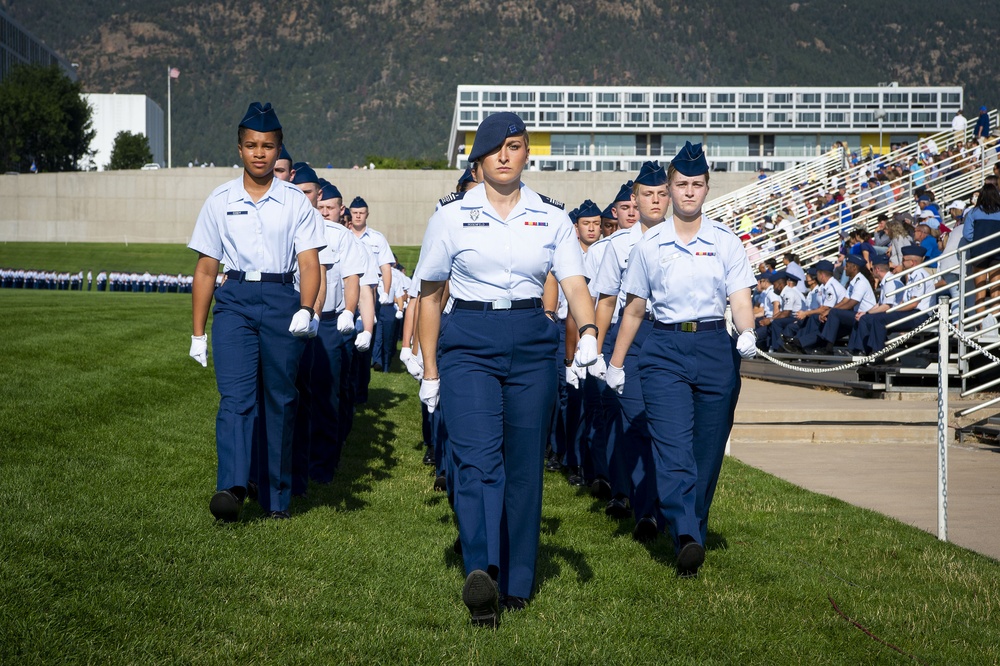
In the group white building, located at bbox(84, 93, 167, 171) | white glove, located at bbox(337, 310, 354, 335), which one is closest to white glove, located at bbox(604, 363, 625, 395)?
white glove, located at bbox(337, 310, 354, 335)

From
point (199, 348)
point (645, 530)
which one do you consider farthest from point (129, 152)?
point (645, 530)

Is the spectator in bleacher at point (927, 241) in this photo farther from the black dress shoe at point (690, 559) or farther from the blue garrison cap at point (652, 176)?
the black dress shoe at point (690, 559)

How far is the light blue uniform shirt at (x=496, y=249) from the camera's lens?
5523 millimetres

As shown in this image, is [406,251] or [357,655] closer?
[357,655]

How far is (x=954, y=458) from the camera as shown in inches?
415

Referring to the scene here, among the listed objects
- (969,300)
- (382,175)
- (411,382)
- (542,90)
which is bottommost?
(411,382)

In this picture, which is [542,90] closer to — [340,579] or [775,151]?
[775,151]

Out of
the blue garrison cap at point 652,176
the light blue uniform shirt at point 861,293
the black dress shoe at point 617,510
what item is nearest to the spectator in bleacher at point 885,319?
the light blue uniform shirt at point 861,293

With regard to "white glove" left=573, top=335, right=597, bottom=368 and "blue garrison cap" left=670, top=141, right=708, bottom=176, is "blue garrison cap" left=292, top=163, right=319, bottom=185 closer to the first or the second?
"blue garrison cap" left=670, top=141, right=708, bottom=176

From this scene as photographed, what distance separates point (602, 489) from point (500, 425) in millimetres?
3496

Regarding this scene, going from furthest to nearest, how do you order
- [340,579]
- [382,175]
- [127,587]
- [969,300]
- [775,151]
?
[775,151] < [382,175] < [969,300] < [340,579] < [127,587]

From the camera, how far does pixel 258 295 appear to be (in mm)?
7059

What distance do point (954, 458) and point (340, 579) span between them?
22.4ft

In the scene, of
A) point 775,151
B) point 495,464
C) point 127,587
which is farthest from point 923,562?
point 775,151
